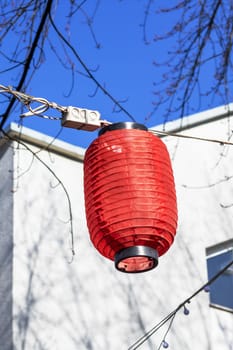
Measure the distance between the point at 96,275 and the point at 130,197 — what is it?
134 inches

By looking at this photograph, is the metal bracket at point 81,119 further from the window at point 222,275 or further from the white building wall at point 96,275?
the window at point 222,275

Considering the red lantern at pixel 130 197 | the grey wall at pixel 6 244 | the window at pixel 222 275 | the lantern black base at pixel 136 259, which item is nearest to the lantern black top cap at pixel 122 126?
the red lantern at pixel 130 197

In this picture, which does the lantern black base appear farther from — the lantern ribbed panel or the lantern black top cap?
the lantern black top cap

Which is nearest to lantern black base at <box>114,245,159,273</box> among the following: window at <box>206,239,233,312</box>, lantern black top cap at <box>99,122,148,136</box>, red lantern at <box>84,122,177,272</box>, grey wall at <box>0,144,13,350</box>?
red lantern at <box>84,122,177,272</box>

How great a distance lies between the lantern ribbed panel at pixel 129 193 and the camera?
10.8 feet

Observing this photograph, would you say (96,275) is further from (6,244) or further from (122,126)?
(122,126)

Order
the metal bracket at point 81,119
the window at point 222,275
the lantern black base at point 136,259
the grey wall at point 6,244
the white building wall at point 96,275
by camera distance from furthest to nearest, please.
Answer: the window at point 222,275 < the white building wall at point 96,275 < the grey wall at point 6,244 < the metal bracket at point 81,119 < the lantern black base at point 136,259

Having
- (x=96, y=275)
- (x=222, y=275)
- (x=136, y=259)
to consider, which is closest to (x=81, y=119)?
(x=136, y=259)

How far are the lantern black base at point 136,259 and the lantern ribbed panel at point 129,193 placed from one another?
20 mm

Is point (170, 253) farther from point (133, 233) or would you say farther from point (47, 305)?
point (133, 233)

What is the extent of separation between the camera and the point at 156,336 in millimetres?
6539

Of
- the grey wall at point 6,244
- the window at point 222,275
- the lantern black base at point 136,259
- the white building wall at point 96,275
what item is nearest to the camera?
the lantern black base at point 136,259

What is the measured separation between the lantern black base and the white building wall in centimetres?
273

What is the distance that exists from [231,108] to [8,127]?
6.83ft
